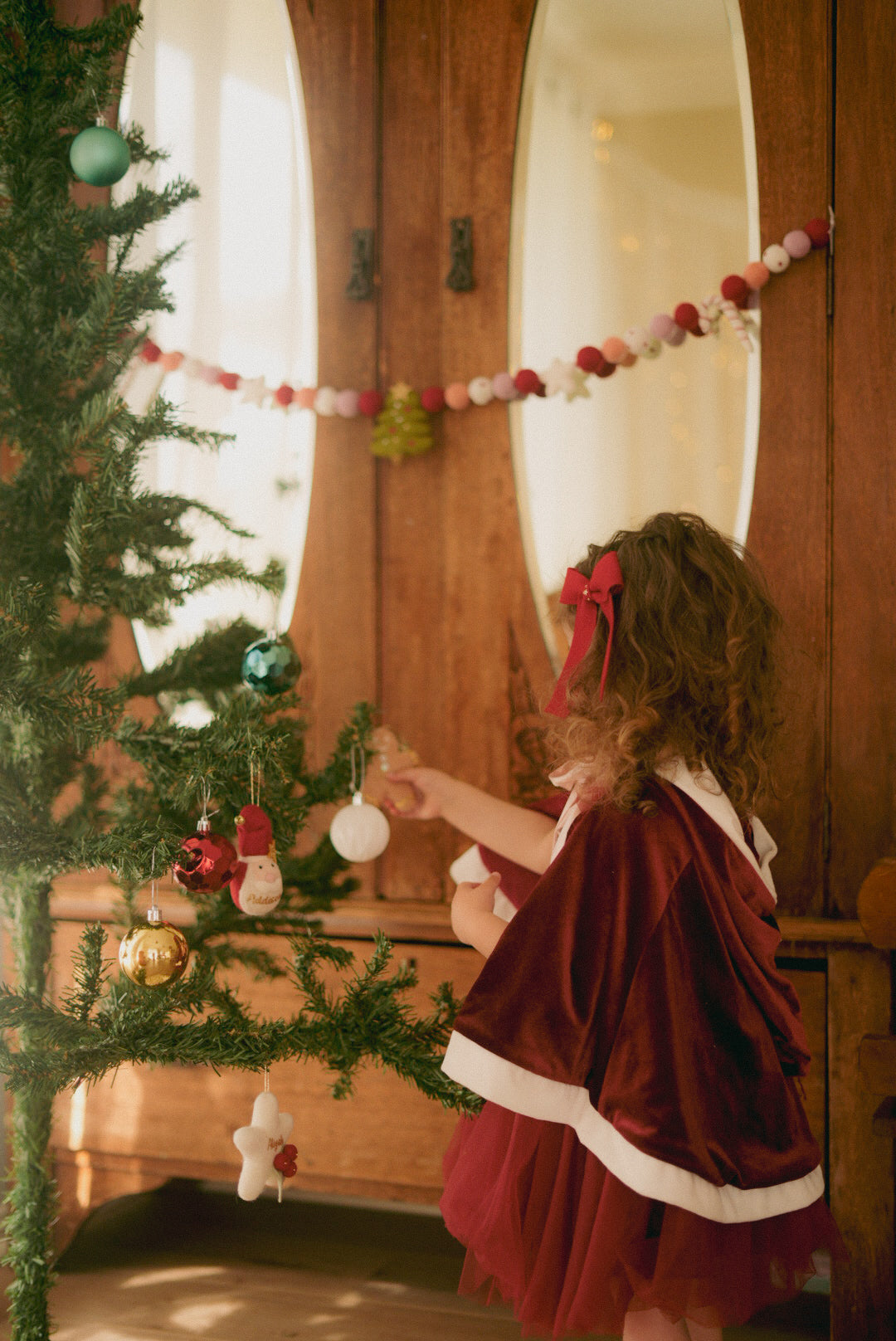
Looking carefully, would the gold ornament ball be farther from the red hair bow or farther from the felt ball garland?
the felt ball garland

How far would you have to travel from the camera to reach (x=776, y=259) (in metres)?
1.67

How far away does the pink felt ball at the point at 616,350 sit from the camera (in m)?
1.78

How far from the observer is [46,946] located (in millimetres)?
1350

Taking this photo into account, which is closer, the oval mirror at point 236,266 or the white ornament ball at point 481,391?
the white ornament ball at point 481,391

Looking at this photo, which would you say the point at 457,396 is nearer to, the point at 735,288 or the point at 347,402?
the point at 347,402

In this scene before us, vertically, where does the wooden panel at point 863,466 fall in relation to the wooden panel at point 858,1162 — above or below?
above

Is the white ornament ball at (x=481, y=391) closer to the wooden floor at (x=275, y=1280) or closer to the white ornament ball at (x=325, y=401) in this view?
the white ornament ball at (x=325, y=401)

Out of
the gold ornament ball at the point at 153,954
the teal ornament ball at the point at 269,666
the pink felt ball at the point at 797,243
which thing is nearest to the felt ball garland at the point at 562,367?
the pink felt ball at the point at 797,243

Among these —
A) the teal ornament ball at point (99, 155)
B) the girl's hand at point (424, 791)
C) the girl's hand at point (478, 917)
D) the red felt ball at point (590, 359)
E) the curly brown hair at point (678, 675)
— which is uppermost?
the red felt ball at point (590, 359)

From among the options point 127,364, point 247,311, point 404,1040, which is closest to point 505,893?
point 404,1040

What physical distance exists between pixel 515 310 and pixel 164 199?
2.40 ft

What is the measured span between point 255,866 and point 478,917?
27 cm

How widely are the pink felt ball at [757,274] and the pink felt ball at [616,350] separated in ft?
0.71

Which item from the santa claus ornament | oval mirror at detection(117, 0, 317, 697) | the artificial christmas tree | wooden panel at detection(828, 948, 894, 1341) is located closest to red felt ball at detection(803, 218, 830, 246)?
oval mirror at detection(117, 0, 317, 697)
